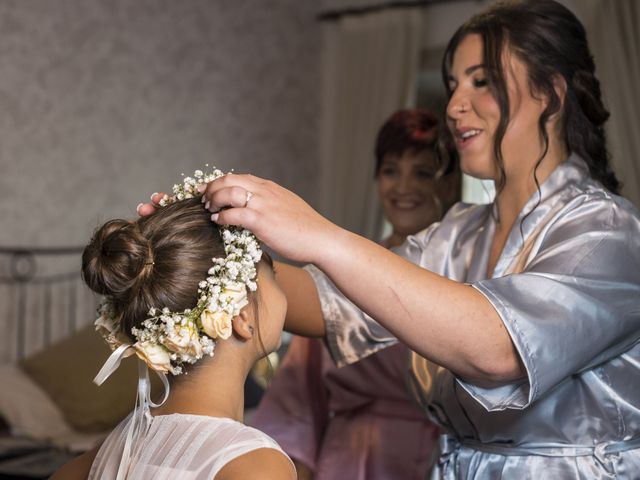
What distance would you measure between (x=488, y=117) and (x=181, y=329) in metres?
0.76

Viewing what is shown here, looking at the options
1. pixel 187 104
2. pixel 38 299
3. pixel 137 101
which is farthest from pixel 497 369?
pixel 187 104

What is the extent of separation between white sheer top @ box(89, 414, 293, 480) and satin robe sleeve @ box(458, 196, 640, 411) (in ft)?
1.18

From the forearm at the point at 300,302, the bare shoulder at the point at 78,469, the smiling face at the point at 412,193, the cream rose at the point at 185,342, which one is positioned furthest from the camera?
the smiling face at the point at 412,193

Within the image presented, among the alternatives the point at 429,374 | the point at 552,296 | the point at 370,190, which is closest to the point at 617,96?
the point at 370,190

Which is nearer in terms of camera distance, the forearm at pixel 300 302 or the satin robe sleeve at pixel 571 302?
the satin robe sleeve at pixel 571 302

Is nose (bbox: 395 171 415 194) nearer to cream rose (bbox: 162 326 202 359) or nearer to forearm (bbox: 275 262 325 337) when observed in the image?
forearm (bbox: 275 262 325 337)

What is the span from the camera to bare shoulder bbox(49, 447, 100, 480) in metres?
1.41

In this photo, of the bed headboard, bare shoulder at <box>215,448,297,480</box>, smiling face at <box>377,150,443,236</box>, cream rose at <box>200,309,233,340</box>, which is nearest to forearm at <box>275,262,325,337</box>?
cream rose at <box>200,309,233,340</box>

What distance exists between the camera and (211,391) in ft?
4.40

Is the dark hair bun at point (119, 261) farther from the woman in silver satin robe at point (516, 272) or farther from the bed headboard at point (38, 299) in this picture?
the bed headboard at point (38, 299)

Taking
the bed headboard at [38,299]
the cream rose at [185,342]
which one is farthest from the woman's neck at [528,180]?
the bed headboard at [38,299]

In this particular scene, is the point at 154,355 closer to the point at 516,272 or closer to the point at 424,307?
the point at 424,307

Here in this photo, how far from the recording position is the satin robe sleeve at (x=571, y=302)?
1304 mm

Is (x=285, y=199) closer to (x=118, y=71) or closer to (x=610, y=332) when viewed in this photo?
(x=610, y=332)
